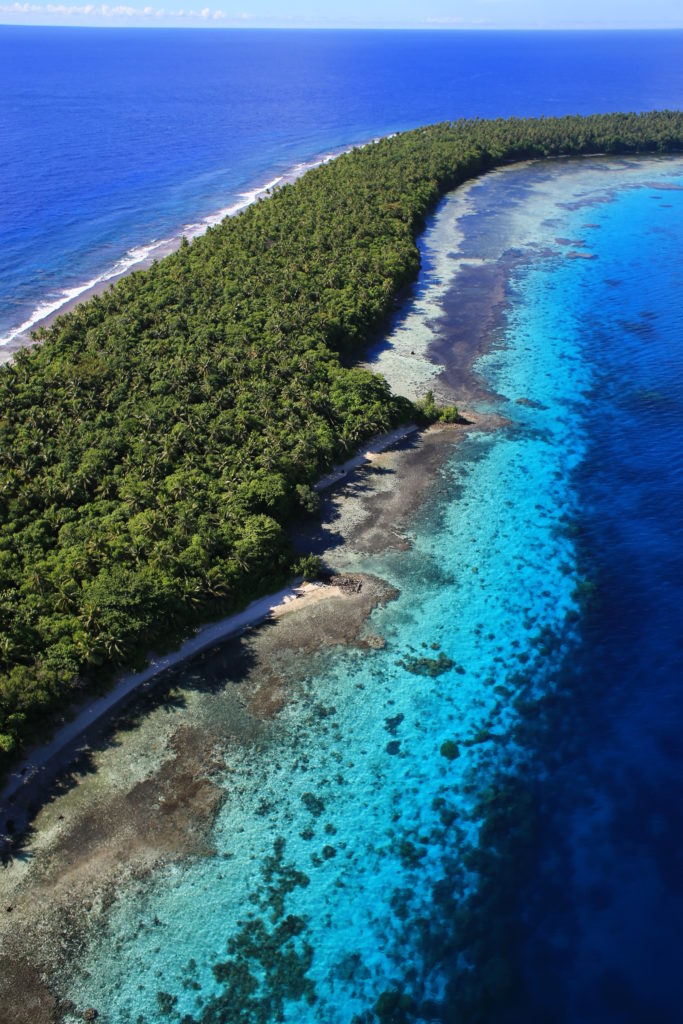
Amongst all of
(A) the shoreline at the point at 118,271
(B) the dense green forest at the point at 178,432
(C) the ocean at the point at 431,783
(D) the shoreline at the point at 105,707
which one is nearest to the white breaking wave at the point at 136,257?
(A) the shoreline at the point at 118,271

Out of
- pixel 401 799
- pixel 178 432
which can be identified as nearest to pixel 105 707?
pixel 401 799

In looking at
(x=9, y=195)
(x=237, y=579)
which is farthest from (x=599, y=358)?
(x=9, y=195)

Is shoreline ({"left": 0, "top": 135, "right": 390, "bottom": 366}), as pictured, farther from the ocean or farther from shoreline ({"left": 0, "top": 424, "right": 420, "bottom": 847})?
the ocean

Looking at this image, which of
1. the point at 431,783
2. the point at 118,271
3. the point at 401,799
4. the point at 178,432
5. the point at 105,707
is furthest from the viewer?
the point at 118,271

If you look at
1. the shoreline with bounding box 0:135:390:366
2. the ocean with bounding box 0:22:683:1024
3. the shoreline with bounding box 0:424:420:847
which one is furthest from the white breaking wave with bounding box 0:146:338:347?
the shoreline with bounding box 0:424:420:847

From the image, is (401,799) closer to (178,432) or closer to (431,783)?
(431,783)

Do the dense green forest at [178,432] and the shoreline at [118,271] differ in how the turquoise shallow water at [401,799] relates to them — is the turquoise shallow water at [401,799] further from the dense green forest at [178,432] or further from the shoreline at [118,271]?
the shoreline at [118,271]
